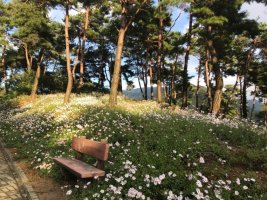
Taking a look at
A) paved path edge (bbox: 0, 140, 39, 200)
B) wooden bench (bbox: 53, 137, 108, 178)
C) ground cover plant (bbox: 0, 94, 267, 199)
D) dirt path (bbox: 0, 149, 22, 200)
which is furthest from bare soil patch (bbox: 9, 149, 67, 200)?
wooden bench (bbox: 53, 137, 108, 178)

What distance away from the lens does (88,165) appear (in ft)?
26.4

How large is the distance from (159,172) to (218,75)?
13758mm

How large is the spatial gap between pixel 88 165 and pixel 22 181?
7.06 ft

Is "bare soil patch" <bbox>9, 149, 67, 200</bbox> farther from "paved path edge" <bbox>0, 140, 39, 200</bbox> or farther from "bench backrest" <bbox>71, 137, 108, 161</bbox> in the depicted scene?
"bench backrest" <bbox>71, 137, 108, 161</bbox>

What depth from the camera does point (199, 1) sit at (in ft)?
69.9

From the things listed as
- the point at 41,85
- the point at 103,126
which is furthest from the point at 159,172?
the point at 41,85

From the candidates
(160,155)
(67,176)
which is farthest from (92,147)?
(160,155)

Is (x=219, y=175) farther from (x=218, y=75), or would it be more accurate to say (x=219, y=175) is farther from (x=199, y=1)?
(x=199, y=1)

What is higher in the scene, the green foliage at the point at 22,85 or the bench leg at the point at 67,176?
the green foliage at the point at 22,85

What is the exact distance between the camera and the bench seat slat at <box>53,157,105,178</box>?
23.0 ft

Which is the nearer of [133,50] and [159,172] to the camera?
[159,172]

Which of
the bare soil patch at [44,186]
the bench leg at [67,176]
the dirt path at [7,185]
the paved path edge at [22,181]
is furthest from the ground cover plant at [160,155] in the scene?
the dirt path at [7,185]

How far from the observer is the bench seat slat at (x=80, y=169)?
7003 mm

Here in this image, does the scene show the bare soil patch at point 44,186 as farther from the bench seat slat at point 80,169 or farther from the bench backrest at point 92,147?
the bench backrest at point 92,147
